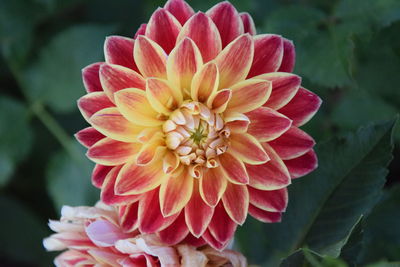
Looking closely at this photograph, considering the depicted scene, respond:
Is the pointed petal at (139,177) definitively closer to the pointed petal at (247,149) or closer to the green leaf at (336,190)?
the pointed petal at (247,149)

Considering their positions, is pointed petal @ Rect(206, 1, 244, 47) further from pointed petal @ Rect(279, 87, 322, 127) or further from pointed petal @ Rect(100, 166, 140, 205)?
pointed petal @ Rect(100, 166, 140, 205)

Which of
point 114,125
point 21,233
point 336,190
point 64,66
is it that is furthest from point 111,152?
point 21,233

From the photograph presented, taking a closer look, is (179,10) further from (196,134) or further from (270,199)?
(270,199)

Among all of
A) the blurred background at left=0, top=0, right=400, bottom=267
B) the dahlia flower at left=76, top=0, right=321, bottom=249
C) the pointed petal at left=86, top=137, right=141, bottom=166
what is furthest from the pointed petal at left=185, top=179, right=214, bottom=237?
the blurred background at left=0, top=0, right=400, bottom=267

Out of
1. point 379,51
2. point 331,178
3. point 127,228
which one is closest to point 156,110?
point 127,228

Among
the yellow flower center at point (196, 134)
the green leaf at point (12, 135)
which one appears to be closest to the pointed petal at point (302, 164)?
the yellow flower center at point (196, 134)

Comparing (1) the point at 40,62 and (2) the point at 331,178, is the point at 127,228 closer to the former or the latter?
(2) the point at 331,178

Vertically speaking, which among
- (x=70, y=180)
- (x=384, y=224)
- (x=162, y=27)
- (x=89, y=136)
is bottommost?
(x=384, y=224)
